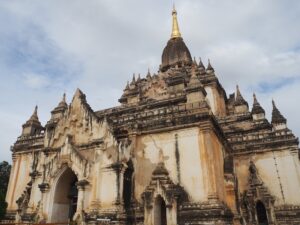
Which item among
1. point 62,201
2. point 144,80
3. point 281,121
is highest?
point 144,80

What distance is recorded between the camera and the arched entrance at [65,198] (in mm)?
16688

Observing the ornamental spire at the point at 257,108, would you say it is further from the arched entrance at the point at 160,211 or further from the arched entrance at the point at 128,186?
the arched entrance at the point at 160,211

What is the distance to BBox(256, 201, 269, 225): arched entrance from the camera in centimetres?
2038

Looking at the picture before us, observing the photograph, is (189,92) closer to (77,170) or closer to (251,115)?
(77,170)

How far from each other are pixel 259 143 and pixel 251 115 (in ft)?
9.02

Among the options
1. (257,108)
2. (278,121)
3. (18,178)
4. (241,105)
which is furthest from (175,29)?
(18,178)

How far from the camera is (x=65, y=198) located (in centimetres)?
1734

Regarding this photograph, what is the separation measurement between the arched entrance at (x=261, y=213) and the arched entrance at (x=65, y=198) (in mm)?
11968

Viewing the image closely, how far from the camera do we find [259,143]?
71.9 feet

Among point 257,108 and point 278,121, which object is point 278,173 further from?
point 257,108

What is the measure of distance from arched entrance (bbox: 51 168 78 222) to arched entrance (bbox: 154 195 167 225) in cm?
540

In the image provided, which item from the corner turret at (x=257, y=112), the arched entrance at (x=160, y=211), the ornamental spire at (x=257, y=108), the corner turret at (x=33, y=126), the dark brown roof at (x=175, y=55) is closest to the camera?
the arched entrance at (x=160, y=211)


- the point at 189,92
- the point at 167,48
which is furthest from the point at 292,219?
the point at 167,48

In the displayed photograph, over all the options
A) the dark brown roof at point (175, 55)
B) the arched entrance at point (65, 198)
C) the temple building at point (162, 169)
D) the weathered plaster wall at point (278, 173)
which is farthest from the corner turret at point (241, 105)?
the arched entrance at point (65, 198)
